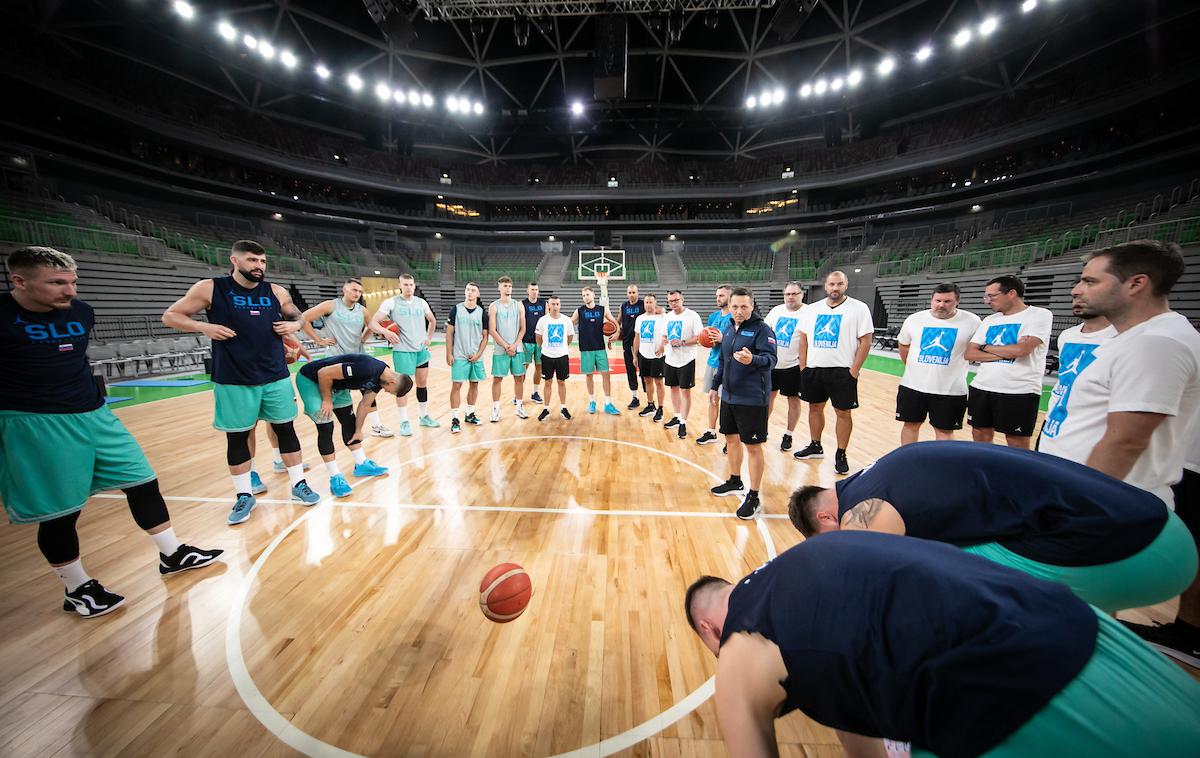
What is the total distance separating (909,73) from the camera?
2019 centimetres

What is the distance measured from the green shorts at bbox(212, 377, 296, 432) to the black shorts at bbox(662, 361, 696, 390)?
496cm

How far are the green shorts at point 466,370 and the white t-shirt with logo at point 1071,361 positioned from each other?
6.38 m

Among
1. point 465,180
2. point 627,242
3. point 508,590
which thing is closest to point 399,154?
point 465,180

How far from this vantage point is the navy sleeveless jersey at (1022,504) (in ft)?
4.67

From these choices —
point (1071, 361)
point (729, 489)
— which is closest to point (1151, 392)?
point (1071, 361)

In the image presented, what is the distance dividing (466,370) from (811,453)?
546 cm

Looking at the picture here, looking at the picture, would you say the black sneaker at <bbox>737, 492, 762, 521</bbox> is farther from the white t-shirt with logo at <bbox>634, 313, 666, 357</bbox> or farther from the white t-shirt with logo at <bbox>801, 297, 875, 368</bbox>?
the white t-shirt with logo at <bbox>634, 313, 666, 357</bbox>

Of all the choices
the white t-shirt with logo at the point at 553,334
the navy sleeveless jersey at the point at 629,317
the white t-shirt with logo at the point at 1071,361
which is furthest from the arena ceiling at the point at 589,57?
the white t-shirt with logo at the point at 1071,361

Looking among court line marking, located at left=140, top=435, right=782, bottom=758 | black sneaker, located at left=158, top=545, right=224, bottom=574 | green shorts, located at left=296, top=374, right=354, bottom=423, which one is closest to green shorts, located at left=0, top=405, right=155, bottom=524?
black sneaker, located at left=158, top=545, right=224, bottom=574

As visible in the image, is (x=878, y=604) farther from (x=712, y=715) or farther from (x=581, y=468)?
(x=581, y=468)

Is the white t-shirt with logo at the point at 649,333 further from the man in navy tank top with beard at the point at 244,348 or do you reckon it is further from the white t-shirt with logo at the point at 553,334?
the man in navy tank top with beard at the point at 244,348

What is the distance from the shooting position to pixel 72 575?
263 centimetres

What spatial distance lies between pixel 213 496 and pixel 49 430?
2202 mm

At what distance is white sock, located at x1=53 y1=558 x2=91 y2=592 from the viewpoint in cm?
262
